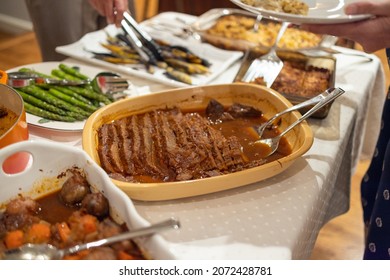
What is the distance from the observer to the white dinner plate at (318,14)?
1398 mm

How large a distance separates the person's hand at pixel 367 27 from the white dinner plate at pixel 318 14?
0.03 m

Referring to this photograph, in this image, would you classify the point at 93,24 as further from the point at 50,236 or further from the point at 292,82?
the point at 50,236

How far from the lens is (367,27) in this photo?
1403mm

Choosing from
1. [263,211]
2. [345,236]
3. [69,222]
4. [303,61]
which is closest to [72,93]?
[69,222]

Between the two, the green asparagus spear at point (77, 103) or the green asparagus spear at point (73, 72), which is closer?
the green asparagus spear at point (77, 103)

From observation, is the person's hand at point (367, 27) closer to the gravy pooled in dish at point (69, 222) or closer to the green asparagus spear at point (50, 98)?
the green asparagus spear at point (50, 98)

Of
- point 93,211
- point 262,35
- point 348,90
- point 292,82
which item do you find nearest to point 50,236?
point 93,211

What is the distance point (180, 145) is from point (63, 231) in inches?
18.0

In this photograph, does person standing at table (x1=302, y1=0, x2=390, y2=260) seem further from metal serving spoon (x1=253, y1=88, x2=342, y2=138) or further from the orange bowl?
the orange bowl

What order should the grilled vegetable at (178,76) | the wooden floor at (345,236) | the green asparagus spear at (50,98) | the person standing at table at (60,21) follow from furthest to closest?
the person standing at table at (60,21) → the wooden floor at (345,236) → the grilled vegetable at (178,76) → the green asparagus spear at (50,98)

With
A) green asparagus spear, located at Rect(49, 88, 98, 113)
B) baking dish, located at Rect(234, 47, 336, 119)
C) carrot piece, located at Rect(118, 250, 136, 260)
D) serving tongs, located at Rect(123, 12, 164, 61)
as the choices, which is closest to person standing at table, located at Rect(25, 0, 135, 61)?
serving tongs, located at Rect(123, 12, 164, 61)

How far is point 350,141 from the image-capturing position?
170cm

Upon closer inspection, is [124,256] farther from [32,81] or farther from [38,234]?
[32,81]

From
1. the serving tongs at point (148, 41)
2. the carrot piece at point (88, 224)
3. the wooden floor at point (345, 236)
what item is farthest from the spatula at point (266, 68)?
the wooden floor at point (345, 236)
